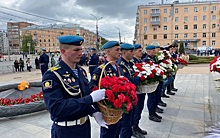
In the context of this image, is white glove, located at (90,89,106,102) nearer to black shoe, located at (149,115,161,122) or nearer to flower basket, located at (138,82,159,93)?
flower basket, located at (138,82,159,93)

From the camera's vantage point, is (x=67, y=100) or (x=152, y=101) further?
A: (x=152, y=101)

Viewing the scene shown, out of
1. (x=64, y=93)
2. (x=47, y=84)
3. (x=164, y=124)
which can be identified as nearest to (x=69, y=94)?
(x=64, y=93)

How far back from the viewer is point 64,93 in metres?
1.61

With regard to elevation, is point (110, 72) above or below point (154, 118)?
above

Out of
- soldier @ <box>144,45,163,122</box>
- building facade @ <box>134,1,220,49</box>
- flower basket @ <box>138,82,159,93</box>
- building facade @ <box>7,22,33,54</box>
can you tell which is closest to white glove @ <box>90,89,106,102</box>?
flower basket @ <box>138,82,159,93</box>

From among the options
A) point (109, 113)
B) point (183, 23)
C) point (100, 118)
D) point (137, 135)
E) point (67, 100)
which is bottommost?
point (137, 135)

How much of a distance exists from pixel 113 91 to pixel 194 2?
5256cm

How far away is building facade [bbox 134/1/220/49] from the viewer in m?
46.3

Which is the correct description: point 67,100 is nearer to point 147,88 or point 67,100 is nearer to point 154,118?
point 147,88

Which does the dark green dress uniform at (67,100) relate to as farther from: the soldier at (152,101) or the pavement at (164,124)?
the soldier at (152,101)

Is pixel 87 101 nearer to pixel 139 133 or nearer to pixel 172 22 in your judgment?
pixel 139 133

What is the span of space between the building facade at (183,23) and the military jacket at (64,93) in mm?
45613

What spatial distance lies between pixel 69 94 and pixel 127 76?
138cm

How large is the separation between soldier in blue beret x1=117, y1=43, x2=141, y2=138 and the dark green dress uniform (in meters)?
1.05
